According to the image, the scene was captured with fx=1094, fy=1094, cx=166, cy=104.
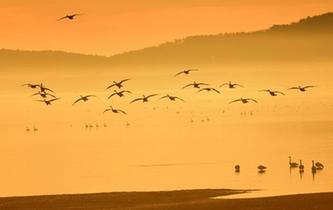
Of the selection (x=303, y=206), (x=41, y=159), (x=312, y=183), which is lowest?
(x=303, y=206)

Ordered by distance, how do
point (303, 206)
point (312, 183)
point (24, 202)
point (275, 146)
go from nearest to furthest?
point (303, 206)
point (24, 202)
point (312, 183)
point (275, 146)

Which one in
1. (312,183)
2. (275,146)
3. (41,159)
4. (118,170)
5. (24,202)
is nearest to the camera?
(24,202)

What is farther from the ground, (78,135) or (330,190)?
(78,135)

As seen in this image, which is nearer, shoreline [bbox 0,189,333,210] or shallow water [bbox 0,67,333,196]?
shoreline [bbox 0,189,333,210]

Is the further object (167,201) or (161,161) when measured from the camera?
(161,161)

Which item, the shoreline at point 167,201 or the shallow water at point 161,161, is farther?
the shallow water at point 161,161

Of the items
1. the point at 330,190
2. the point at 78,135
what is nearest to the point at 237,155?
the point at 330,190

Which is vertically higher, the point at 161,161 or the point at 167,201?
the point at 161,161

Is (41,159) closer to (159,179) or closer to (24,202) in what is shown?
(159,179)

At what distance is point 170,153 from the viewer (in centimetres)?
7988

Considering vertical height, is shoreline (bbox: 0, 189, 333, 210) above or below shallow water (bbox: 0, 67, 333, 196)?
below

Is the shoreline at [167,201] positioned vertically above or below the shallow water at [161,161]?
below

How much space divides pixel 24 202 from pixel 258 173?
16.9m

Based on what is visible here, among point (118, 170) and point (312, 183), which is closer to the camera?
point (312, 183)
